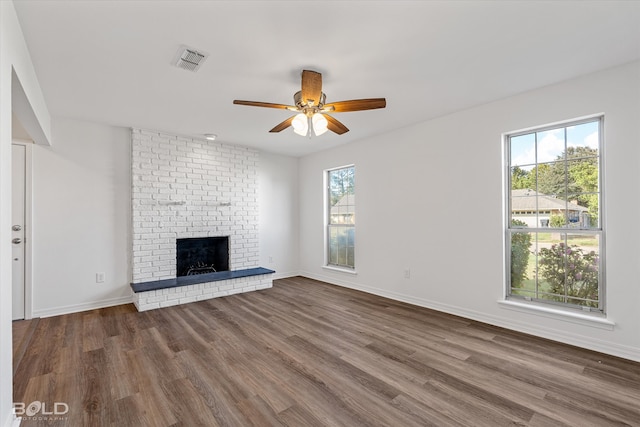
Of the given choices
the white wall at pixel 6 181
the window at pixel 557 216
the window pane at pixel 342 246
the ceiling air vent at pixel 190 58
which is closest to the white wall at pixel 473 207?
the window at pixel 557 216

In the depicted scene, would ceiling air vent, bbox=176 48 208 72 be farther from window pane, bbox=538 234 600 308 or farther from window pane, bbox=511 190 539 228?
window pane, bbox=538 234 600 308

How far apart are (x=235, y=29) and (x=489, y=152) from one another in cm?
291

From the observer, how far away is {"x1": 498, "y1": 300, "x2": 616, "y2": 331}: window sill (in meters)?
2.65

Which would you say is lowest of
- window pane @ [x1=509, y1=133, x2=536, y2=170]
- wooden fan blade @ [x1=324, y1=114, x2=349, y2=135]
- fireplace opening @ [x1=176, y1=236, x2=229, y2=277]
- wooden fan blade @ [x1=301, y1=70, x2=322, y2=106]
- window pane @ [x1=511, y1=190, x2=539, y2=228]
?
fireplace opening @ [x1=176, y1=236, x2=229, y2=277]

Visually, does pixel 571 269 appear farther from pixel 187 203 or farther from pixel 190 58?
pixel 187 203

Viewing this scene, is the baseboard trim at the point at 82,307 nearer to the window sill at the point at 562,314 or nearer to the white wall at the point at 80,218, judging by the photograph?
the white wall at the point at 80,218

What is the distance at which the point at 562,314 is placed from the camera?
113 inches

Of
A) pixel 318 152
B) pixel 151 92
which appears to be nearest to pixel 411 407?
pixel 151 92

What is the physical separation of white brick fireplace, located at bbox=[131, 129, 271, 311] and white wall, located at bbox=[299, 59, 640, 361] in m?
1.58

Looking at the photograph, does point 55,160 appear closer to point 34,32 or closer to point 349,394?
point 34,32

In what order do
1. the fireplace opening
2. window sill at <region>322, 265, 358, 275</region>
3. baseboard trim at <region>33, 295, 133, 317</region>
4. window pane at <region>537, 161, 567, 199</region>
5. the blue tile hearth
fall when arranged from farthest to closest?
window sill at <region>322, 265, 358, 275</region> → the fireplace opening → the blue tile hearth → baseboard trim at <region>33, 295, 133, 317</region> → window pane at <region>537, 161, 567, 199</region>

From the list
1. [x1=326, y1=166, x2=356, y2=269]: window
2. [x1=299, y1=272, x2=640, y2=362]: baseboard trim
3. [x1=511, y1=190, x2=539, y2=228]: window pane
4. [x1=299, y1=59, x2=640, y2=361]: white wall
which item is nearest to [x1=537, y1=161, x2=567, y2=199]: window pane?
[x1=511, y1=190, x2=539, y2=228]: window pane

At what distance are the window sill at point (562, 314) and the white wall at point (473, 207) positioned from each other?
11 mm

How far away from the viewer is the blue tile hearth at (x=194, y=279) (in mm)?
4090
